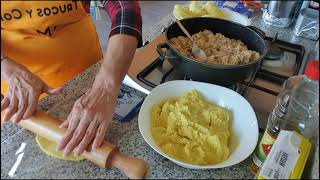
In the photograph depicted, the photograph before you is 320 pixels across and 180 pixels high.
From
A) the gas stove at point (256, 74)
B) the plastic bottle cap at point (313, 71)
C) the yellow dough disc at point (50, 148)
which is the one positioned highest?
the plastic bottle cap at point (313, 71)

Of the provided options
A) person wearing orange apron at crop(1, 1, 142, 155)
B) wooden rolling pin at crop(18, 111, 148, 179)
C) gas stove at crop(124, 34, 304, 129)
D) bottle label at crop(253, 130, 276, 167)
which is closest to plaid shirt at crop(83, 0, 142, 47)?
person wearing orange apron at crop(1, 1, 142, 155)

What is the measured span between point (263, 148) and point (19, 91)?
44 cm

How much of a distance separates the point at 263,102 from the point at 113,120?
0.34 meters

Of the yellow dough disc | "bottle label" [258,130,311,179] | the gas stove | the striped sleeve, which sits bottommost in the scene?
the gas stove

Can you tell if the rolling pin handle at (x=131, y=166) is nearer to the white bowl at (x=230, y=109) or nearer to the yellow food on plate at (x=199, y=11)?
the white bowl at (x=230, y=109)

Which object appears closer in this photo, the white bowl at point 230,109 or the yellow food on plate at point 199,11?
the white bowl at point 230,109

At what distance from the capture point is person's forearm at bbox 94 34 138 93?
2.00ft

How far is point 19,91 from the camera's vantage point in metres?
0.56

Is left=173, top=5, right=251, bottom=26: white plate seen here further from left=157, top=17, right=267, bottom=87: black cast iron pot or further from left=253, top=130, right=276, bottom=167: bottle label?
left=253, top=130, right=276, bottom=167: bottle label

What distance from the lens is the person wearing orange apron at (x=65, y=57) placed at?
0.54 meters

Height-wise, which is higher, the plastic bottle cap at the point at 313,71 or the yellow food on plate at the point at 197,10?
the plastic bottle cap at the point at 313,71

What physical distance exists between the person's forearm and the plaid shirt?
0.01 meters

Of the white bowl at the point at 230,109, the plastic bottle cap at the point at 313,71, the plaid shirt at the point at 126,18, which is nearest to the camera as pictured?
the plastic bottle cap at the point at 313,71

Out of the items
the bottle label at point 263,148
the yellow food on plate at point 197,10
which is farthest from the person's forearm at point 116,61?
the yellow food on plate at point 197,10
